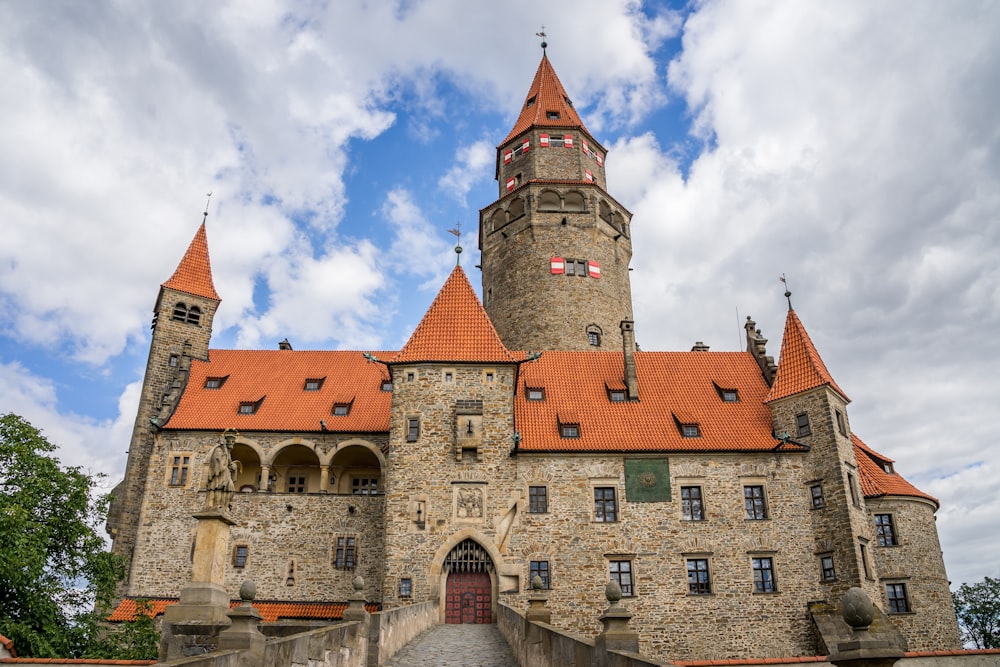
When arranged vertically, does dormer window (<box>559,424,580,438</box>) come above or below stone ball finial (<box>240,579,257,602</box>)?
above

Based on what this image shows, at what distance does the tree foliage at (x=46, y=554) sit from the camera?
17.8 meters

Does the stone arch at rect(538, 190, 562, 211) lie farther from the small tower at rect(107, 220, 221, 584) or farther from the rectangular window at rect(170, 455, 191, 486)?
the rectangular window at rect(170, 455, 191, 486)

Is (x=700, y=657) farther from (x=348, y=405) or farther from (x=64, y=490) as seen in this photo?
(x=64, y=490)

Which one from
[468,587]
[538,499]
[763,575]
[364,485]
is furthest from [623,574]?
[364,485]

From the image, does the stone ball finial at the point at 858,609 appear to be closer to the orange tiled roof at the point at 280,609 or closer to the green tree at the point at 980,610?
the orange tiled roof at the point at 280,609

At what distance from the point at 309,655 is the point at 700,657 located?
16.3m

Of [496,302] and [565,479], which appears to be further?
[496,302]

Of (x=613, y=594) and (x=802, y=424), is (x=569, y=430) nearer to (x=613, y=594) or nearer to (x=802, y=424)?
(x=802, y=424)

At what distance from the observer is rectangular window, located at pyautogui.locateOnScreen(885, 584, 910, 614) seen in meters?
22.6

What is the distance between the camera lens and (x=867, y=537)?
22906 mm

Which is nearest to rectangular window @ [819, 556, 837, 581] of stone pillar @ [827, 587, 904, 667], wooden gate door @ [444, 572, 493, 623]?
wooden gate door @ [444, 572, 493, 623]

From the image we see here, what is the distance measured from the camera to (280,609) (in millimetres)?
23922

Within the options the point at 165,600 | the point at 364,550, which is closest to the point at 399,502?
the point at 364,550

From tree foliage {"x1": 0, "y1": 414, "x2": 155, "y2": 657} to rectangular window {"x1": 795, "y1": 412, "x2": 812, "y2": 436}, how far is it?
65.9ft
